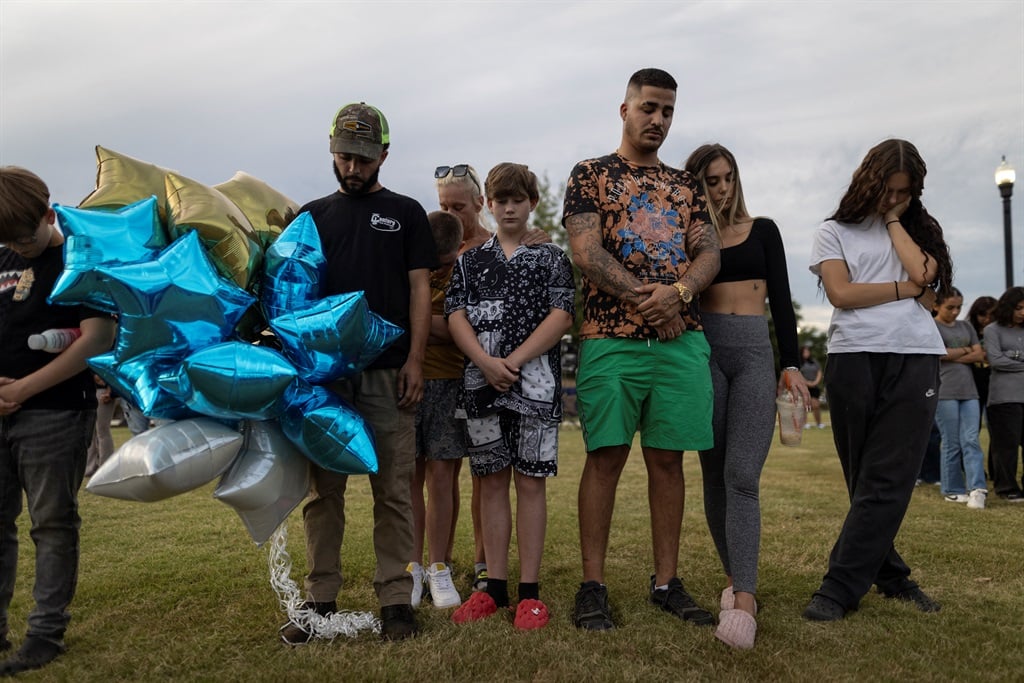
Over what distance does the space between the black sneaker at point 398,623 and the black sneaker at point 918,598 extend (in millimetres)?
2319

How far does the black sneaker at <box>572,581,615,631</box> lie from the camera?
3.44 m

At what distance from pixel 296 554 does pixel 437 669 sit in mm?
2395

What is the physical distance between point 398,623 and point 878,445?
2.33 m

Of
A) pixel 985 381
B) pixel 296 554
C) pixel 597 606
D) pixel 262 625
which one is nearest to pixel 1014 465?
pixel 985 381

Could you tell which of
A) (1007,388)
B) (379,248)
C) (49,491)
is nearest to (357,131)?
(379,248)

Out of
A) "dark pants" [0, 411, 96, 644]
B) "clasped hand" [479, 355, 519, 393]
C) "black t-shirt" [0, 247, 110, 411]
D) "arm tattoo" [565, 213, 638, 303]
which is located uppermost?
"arm tattoo" [565, 213, 638, 303]

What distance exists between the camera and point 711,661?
10.2ft

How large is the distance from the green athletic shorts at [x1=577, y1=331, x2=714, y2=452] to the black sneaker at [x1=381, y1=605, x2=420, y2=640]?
41.0 inches

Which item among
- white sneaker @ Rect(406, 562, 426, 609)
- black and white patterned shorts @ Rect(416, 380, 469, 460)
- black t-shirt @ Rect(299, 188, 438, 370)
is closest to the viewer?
black t-shirt @ Rect(299, 188, 438, 370)

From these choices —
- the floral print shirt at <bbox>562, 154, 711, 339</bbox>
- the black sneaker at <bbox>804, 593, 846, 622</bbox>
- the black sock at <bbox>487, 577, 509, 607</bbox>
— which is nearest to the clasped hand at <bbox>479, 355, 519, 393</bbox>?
the floral print shirt at <bbox>562, 154, 711, 339</bbox>

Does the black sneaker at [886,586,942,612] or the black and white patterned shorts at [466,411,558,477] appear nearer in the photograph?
the black and white patterned shorts at [466,411,558,477]

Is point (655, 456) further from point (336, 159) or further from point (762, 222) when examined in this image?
point (336, 159)

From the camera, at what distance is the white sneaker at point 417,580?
3955 millimetres

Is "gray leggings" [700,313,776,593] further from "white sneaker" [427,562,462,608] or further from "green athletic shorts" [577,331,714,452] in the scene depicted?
"white sneaker" [427,562,462,608]
